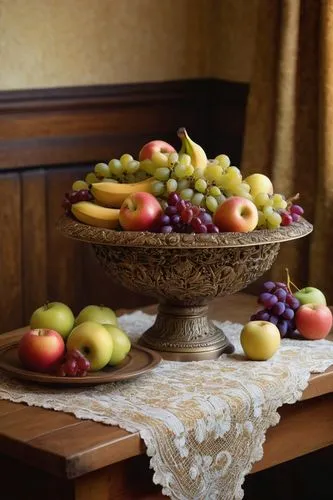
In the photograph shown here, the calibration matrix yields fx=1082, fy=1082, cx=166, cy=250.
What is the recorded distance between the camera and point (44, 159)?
10.8 feet

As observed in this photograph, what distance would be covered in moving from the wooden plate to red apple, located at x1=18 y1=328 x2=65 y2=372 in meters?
0.02

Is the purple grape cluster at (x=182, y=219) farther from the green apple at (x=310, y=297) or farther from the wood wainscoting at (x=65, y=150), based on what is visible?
the wood wainscoting at (x=65, y=150)

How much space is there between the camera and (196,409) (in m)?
2.01

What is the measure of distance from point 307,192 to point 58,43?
0.87 metres

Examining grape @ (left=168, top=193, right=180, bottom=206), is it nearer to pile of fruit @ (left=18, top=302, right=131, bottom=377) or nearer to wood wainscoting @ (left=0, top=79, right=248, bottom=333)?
pile of fruit @ (left=18, top=302, right=131, bottom=377)

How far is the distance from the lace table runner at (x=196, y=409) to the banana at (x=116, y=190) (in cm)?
36

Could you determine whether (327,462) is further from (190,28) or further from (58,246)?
(190,28)

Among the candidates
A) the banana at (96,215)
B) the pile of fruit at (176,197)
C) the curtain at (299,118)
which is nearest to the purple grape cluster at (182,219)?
the pile of fruit at (176,197)

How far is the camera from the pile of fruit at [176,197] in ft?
7.16

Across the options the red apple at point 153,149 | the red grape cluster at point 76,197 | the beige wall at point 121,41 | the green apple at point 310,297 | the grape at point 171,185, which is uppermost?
the beige wall at point 121,41

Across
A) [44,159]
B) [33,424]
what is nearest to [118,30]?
[44,159]

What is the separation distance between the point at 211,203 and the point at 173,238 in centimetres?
14

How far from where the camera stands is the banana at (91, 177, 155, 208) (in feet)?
7.51

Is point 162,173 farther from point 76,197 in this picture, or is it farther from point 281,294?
point 281,294
